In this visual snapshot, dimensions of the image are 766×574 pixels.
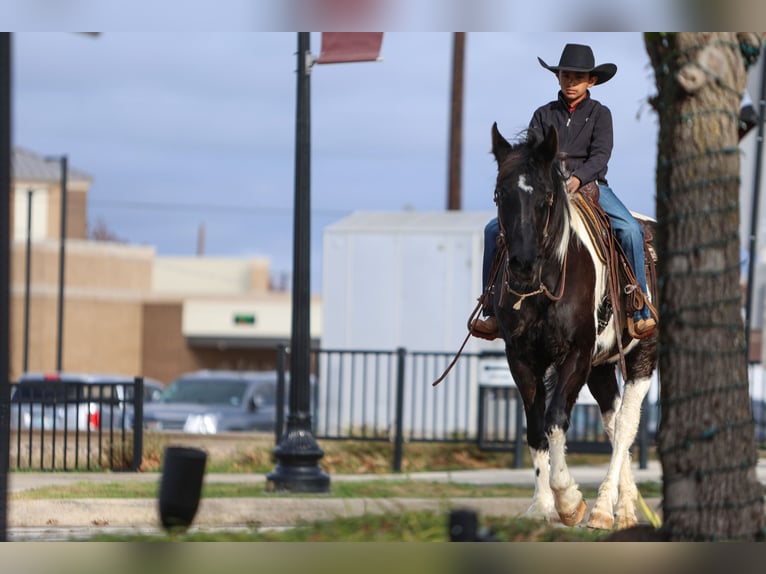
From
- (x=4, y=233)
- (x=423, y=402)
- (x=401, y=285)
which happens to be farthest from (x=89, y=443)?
(x=4, y=233)

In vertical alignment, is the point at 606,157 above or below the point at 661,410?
above

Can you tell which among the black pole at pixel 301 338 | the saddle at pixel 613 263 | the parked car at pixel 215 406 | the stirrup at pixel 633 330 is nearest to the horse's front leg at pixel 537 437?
the saddle at pixel 613 263

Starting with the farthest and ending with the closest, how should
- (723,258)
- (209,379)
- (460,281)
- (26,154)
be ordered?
(26,154), (209,379), (460,281), (723,258)

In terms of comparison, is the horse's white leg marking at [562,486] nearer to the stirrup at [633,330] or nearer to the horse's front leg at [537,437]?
the horse's front leg at [537,437]

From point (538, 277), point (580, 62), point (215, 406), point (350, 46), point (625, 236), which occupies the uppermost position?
point (350, 46)

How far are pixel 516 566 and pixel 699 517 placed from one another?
0.95 meters

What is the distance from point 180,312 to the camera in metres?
62.5

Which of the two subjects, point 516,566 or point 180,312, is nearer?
point 516,566

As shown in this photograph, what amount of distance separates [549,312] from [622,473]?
1.39 m

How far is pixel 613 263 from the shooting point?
8.87 metres

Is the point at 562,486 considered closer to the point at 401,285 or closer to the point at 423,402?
the point at 423,402

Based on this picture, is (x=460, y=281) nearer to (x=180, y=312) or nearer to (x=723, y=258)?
(x=723, y=258)

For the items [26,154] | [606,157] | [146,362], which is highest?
[26,154]

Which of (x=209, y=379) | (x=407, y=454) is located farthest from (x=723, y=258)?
(x=209, y=379)
